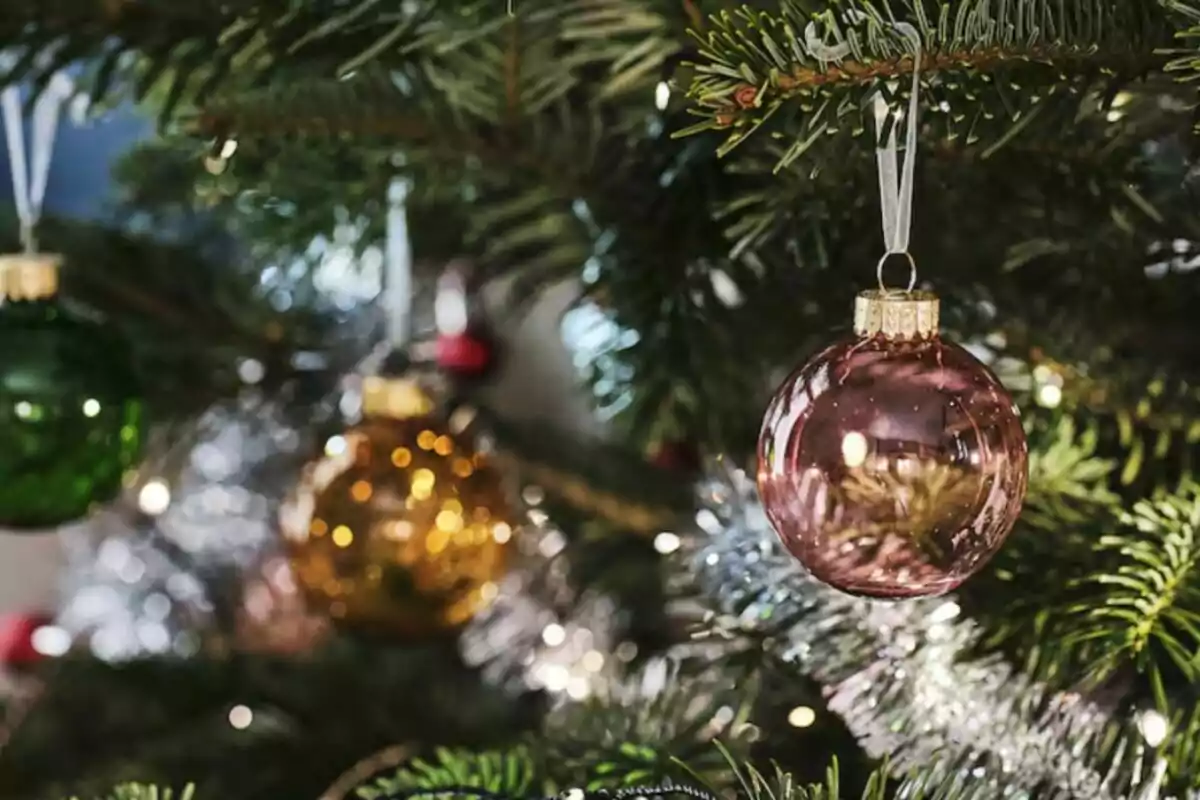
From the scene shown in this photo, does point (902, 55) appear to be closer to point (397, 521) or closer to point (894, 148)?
point (894, 148)

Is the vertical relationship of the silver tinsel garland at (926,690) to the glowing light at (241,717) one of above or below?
above

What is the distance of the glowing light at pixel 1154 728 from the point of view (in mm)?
388

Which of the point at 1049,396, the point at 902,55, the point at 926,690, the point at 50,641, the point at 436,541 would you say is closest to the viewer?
the point at 902,55

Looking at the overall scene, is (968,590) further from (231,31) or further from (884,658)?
(231,31)

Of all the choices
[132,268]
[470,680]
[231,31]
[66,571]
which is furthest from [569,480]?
[66,571]

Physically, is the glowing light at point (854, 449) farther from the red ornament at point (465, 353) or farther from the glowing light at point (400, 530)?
the red ornament at point (465, 353)

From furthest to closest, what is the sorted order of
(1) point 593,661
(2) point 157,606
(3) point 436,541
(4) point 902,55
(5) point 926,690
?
(2) point 157,606
(1) point 593,661
(3) point 436,541
(5) point 926,690
(4) point 902,55

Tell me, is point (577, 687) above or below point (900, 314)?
below

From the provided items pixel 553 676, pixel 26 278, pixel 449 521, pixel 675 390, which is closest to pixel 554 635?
pixel 553 676

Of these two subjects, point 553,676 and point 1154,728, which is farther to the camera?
point 553,676

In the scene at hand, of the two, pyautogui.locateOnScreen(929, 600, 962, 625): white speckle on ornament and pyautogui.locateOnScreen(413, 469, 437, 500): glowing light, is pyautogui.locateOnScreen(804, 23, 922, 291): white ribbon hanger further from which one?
pyautogui.locateOnScreen(413, 469, 437, 500): glowing light

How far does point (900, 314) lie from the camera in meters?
0.36

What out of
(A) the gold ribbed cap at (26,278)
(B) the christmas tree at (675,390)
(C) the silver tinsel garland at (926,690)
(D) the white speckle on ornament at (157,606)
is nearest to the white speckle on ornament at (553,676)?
(B) the christmas tree at (675,390)

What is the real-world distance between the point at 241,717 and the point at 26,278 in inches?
11.2
